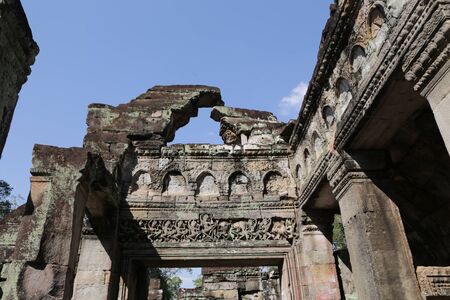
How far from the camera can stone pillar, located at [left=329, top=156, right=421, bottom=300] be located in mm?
4117

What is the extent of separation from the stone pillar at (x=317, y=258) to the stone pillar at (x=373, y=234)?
173cm

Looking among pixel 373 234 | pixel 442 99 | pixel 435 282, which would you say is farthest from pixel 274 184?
pixel 442 99

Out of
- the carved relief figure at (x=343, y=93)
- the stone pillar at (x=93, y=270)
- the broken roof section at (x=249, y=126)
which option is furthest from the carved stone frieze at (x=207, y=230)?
the carved relief figure at (x=343, y=93)

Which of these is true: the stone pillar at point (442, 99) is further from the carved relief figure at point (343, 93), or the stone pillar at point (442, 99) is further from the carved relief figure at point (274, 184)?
the carved relief figure at point (274, 184)

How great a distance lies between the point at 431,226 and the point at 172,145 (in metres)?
4.83

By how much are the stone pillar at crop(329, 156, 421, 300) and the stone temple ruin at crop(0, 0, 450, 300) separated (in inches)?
0.6

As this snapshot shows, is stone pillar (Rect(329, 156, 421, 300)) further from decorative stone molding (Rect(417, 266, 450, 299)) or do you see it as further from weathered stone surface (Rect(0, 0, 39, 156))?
weathered stone surface (Rect(0, 0, 39, 156))

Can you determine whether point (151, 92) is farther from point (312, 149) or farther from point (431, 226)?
point (431, 226)

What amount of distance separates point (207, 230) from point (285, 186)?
1.71 m

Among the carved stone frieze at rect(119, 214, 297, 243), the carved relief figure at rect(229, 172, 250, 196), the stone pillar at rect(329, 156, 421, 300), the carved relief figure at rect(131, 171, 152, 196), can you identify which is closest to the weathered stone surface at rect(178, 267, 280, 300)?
the carved stone frieze at rect(119, 214, 297, 243)

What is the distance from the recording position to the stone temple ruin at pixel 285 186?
12.3 feet

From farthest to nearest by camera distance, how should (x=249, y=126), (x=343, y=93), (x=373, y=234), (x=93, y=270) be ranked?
(x=249, y=126), (x=93, y=270), (x=343, y=93), (x=373, y=234)

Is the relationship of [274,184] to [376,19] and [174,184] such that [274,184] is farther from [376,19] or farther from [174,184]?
[376,19]

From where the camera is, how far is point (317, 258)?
21.2 feet
